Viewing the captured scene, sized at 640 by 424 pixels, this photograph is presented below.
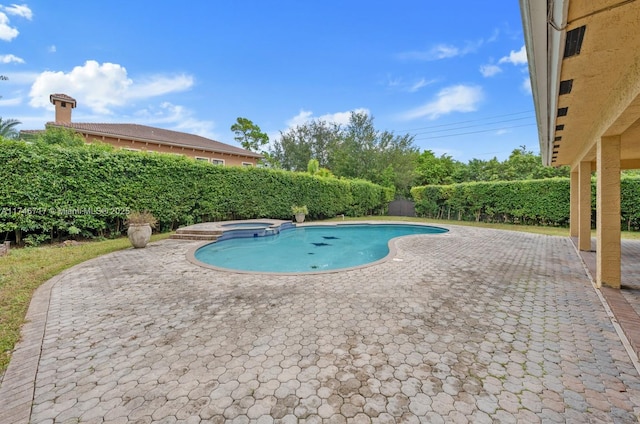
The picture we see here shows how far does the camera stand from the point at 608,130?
4.29 m

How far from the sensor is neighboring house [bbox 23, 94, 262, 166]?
17.0 metres

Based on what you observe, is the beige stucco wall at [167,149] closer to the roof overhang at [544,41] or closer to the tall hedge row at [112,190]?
the tall hedge row at [112,190]

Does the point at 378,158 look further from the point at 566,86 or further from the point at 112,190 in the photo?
the point at 566,86

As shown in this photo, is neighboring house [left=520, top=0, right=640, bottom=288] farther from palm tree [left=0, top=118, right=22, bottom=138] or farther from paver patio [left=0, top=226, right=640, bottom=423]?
palm tree [left=0, top=118, right=22, bottom=138]

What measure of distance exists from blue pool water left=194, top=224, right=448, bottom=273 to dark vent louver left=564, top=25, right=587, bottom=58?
5540mm

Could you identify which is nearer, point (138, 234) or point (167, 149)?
point (138, 234)

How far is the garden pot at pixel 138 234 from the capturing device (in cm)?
812

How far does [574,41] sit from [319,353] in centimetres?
368

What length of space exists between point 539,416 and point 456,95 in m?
28.9

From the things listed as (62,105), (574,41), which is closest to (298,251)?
(574,41)

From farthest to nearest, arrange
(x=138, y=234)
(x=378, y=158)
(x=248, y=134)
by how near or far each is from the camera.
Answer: (x=248, y=134), (x=378, y=158), (x=138, y=234)

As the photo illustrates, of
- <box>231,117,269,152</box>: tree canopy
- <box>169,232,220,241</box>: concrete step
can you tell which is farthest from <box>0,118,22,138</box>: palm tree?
<box>231,117,269,152</box>: tree canopy

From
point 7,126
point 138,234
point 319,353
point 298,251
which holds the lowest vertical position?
point 298,251

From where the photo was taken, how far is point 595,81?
3.30 metres
